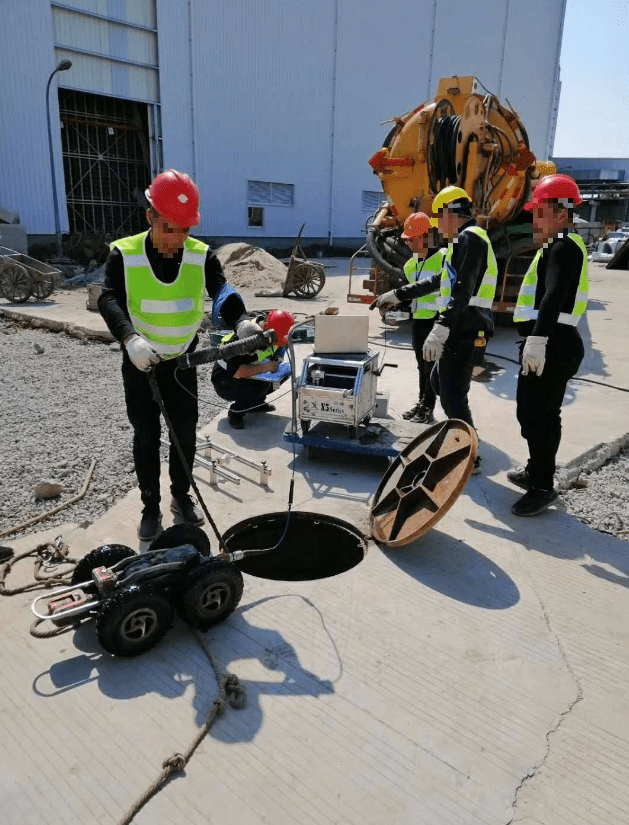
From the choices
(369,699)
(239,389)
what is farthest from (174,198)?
(239,389)

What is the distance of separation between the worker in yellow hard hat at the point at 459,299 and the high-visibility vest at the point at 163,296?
168cm

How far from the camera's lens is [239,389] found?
5.41 meters

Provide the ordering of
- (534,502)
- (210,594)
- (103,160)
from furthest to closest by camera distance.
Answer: (103,160) → (534,502) → (210,594)

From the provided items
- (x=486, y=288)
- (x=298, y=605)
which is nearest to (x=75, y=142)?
(x=486, y=288)

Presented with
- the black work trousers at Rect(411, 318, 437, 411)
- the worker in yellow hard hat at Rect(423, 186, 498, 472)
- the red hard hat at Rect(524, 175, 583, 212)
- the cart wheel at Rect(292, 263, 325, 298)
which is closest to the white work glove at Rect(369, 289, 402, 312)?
the worker in yellow hard hat at Rect(423, 186, 498, 472)

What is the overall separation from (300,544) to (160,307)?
185cm

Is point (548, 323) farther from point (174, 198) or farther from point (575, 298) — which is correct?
point (174, 198)

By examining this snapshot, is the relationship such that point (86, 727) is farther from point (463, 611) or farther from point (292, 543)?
point (292, 543)

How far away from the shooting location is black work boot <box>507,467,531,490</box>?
433cm

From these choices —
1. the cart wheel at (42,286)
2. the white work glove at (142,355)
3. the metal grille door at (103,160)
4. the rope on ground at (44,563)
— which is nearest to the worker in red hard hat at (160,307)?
the white work glove at (142,355)

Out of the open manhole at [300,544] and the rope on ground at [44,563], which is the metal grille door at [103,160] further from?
the rope on ground at [44,563]

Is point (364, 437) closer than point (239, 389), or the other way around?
point (364, 437)

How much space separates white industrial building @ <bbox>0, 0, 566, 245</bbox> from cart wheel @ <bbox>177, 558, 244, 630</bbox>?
1965 cm

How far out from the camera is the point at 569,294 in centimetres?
363
